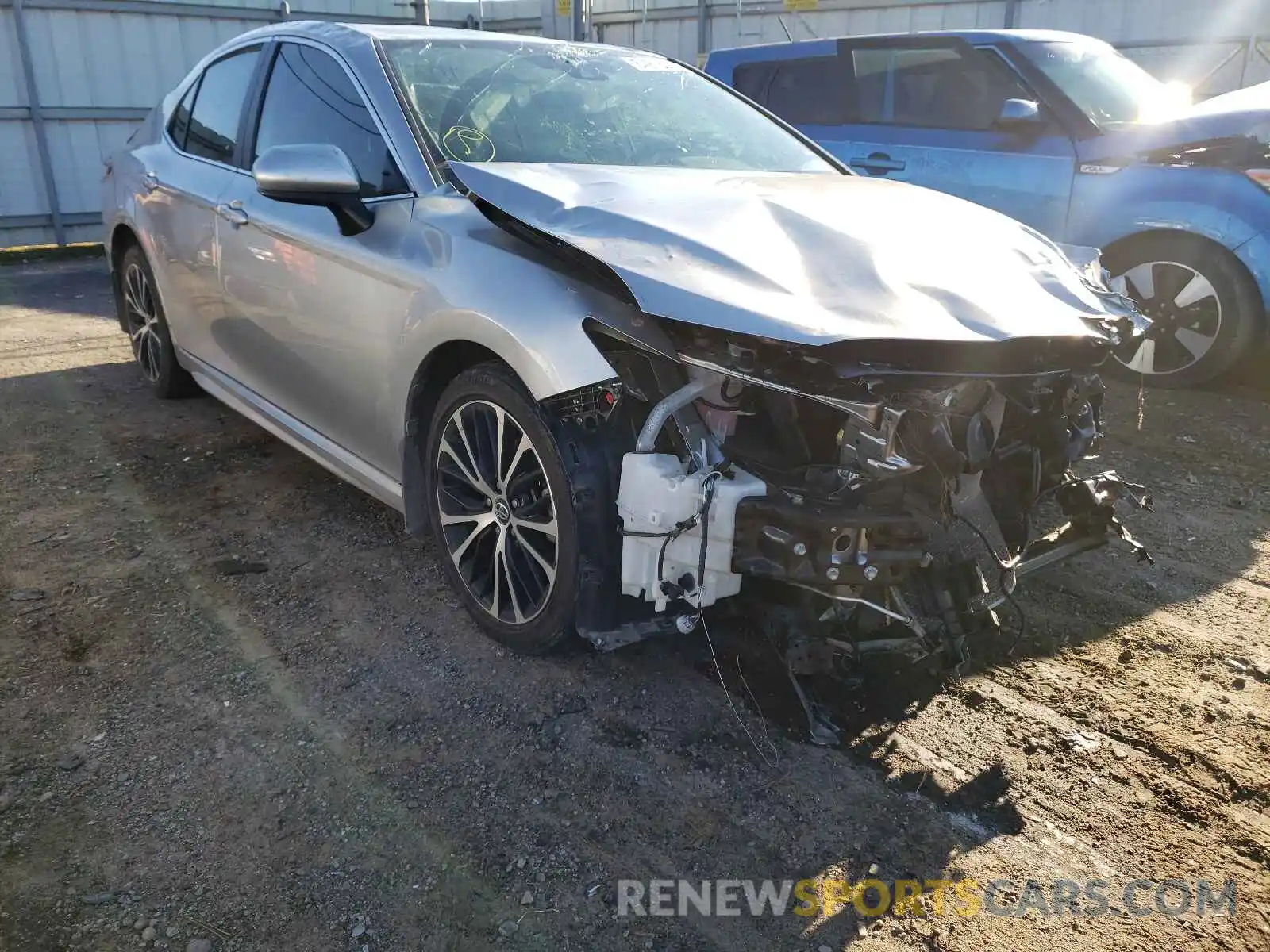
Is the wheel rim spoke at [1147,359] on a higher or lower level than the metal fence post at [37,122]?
lower

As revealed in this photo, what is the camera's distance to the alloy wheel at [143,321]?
507cm

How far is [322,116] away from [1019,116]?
424cm

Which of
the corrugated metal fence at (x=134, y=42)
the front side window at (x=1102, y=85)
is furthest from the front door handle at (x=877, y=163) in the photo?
the corrugated metal fence at (x=134, y=42)

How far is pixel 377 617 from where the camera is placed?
317cm

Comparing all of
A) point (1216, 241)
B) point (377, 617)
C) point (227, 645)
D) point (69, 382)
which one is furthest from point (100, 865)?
point (1216, 241)

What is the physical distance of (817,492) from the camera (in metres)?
→ 2.35

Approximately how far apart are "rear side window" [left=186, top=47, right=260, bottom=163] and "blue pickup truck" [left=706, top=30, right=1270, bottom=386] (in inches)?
163

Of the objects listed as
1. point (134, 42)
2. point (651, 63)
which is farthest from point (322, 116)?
point (134, 42)

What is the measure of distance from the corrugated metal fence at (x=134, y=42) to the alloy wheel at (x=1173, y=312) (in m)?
5.96

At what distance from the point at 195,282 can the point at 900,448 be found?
10.9ft

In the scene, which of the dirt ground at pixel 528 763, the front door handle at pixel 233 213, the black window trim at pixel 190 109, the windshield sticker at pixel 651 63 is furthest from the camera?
the black window trim at pixel 190 109

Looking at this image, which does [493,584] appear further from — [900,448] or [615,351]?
[900,448]

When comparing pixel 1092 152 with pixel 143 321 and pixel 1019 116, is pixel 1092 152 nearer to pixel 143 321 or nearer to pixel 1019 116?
pixel 1019 116

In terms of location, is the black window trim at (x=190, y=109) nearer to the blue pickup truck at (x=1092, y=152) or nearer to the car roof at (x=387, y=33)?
the car roof at (x=387, y=33)
